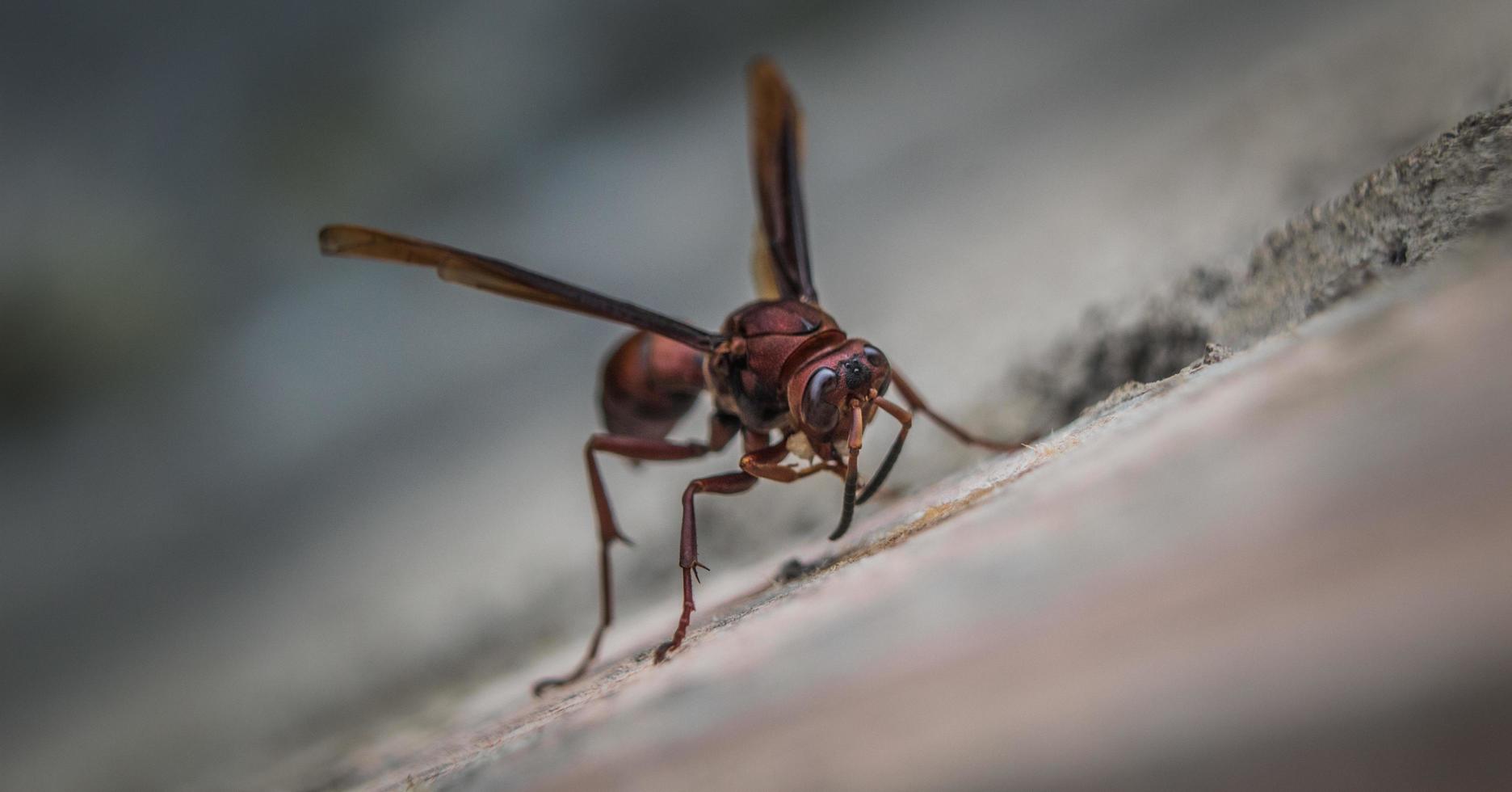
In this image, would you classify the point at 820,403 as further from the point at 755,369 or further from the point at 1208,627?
the point at 1208,627

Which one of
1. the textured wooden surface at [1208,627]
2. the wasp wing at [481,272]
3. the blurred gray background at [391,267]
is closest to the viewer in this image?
the textured wooden surface at [1208,627]

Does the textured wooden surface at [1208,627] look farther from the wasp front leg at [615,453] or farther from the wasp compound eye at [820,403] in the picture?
the wasp front leg at [615,453]

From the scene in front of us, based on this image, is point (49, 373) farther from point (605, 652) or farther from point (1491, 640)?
point (1491, 640)

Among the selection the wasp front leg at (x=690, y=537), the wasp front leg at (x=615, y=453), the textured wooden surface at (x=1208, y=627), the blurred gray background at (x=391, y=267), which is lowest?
the textured wooden surface at (x=1208, y=627)

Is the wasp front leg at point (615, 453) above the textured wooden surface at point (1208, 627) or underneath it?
above

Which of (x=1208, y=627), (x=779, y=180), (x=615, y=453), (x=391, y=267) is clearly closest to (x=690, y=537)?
(x=615, y=453)

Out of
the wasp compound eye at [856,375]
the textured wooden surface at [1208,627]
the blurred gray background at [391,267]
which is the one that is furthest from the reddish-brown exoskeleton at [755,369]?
the blurred gray background at [391,267]
